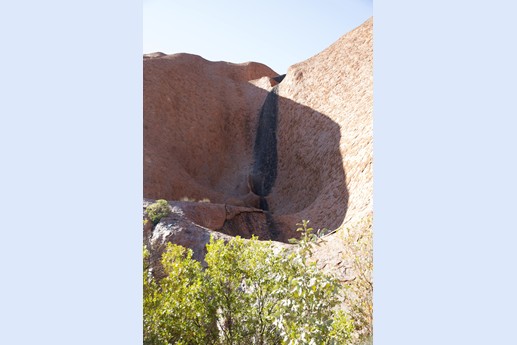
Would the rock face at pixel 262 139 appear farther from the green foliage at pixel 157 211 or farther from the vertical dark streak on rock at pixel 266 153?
the green foliage at pixel 157 211

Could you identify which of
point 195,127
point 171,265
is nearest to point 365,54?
point 195,127

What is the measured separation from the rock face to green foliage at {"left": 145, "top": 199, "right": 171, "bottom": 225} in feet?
1.13

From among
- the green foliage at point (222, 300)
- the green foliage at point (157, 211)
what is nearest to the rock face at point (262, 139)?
the green foliage at point (157, 211)

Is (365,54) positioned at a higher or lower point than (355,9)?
higher

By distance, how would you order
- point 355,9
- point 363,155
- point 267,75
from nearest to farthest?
1. point 355,9
2. point 363,155
3. point 267,75

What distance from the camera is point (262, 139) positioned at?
17203 millimetres

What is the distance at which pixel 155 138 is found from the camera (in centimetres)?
1531

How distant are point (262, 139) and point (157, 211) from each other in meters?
9.09

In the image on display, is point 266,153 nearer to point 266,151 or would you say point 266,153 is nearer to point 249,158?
point 266,151

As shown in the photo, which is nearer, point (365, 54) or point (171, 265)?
point (171, 265)

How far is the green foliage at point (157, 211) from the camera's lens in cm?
841

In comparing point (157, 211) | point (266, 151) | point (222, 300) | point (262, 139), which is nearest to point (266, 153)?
point (266, 151)

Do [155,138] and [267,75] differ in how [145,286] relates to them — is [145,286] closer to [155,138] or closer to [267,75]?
[155,138]

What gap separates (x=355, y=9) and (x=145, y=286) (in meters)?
3.25
